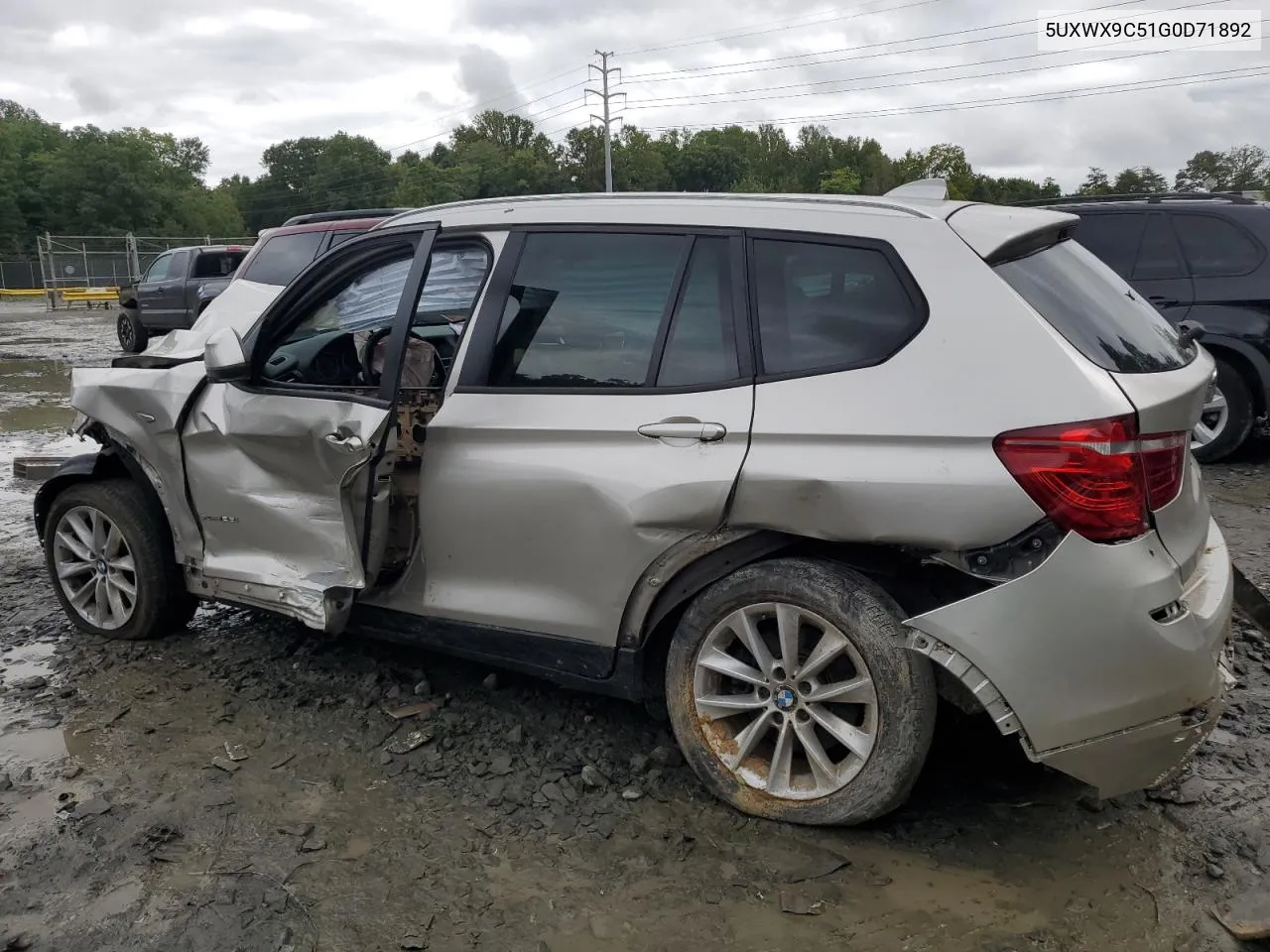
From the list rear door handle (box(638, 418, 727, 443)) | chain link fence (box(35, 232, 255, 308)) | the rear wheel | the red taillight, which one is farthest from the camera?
chain link fence (box(35, 232, 255, 308))

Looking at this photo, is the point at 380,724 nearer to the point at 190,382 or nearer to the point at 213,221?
the point at 190,382

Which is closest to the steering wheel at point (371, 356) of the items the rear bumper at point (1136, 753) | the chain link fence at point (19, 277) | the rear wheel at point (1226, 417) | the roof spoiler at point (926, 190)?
the roof spoiler at point (926, 190)

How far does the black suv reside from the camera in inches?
276

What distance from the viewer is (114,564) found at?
4391 millimetres

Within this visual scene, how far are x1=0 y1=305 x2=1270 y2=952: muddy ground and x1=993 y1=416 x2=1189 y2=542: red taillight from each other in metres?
0.85

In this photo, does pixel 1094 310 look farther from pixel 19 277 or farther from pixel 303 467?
pixel 19 277

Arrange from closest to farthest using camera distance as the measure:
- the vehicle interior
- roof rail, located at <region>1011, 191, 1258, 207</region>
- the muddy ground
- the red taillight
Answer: the red taillight
the muddy ground
the vehicle interior
roof rail, located at <region>1011, 191, 1258, 207</region>

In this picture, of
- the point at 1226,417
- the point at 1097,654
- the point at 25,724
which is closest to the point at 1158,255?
the point at 1226,417

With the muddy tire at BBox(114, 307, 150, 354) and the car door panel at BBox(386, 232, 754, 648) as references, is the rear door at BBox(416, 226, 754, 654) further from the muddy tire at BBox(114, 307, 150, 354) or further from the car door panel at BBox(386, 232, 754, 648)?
the muddy tire at BBox(114, 307, 150, 354)

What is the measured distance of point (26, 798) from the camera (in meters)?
3.33

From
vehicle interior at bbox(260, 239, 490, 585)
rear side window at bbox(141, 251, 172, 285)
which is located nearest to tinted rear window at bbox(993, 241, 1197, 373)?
vehicle interior at bbox(260, 239, 490, 585)

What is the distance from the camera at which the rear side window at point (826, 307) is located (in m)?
2.80

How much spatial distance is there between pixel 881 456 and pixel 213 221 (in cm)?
9265

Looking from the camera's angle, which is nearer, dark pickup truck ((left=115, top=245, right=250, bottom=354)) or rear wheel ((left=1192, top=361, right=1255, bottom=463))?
rear wheel ((left=1192, top=361, right=1255, bottom=463))
